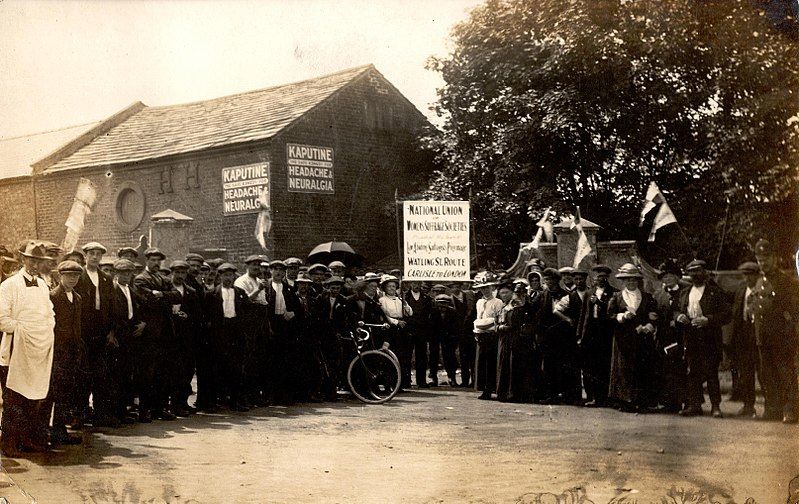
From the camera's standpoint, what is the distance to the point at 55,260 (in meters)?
6.52

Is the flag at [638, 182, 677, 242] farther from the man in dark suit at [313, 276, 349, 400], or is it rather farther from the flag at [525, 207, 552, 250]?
the man in dark suit at [313, 276, 349, 400]

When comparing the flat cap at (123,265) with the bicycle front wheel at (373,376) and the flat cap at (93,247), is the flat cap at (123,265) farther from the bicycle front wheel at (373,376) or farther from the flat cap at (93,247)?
the bicycle front wheel at (373,376)

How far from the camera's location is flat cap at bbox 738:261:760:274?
21.5ft

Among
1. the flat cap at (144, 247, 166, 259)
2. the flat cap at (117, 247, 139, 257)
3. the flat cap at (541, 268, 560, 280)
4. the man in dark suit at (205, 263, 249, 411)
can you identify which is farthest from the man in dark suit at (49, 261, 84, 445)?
the flat cap at (541, 268, 560, 280)

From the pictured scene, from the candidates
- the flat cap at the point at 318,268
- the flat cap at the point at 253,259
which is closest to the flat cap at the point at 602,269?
the flat cap at the point at 318,268

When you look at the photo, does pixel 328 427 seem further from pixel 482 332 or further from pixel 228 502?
pixel 482 332

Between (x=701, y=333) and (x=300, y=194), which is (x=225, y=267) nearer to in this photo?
(x=300, y=194)

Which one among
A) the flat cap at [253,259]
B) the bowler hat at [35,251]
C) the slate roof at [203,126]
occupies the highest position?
the slate roof at [203,126]

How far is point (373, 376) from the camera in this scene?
28.8 feet

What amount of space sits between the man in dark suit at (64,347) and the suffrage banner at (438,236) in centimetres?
295

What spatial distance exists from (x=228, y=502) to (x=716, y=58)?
5378 mm

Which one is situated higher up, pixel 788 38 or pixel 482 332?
pixel 788 38

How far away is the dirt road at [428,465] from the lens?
5.94 meters

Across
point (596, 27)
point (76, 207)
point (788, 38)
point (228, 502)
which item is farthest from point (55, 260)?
point (788, 38)
